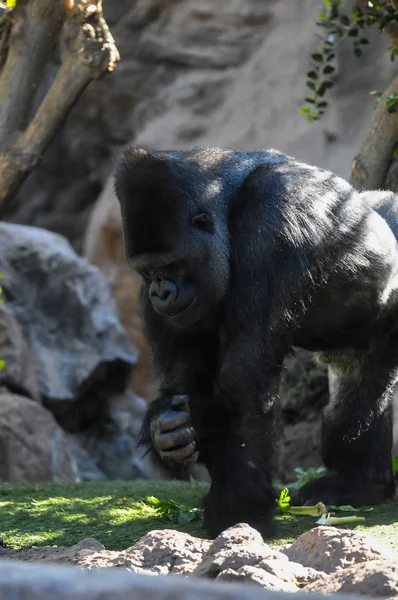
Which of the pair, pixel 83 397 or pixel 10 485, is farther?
pixel 83 397

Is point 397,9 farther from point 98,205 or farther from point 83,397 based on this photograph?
point 98,205

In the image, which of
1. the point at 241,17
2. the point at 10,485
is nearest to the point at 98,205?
the point at 241,17

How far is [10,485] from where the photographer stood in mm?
4672

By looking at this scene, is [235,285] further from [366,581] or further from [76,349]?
[76,349]

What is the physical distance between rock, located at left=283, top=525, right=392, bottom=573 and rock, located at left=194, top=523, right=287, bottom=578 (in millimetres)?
110

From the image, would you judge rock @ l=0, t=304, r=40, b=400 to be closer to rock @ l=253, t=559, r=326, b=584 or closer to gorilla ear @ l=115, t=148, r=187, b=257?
gorilla ear @ l=115, t=148, r=187, b=257

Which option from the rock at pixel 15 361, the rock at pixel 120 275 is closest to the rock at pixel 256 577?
the rock at pixel 15 361

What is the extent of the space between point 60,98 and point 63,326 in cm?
403

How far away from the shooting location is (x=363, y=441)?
13.7 feet

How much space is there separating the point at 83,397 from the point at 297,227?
4991 millimetres

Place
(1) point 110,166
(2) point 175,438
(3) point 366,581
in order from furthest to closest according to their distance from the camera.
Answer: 1. (1) point 110,166
2. (2) point 175,438
3. (3) point 366,581

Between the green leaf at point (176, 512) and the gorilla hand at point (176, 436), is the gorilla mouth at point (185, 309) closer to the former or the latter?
the gorilla hand at point (176, 436)

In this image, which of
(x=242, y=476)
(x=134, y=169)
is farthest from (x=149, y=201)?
(x=242, y=476)

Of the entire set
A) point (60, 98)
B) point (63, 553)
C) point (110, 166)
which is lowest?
point (63, 553)
